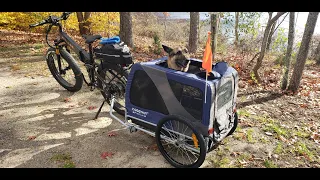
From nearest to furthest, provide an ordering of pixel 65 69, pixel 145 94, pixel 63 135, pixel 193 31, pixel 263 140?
pixel 145 94, pixel 63 135, pixel 263 140, pixel 65 69, pixel 193 31

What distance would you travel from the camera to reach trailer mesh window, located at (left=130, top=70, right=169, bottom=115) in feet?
11.1

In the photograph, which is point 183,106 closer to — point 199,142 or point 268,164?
point 199,142

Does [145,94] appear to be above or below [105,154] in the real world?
above

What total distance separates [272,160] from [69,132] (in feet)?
11.1

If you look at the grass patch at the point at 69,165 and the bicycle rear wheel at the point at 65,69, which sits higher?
the bicycle rear wheel at the point at 65,69

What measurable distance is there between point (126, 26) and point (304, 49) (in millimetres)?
6481

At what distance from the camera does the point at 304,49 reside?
20.4ft

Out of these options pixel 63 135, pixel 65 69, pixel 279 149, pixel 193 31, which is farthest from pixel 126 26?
pixel 279 149

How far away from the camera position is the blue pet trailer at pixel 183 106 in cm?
305

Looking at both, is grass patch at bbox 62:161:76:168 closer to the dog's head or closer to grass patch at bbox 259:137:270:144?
the dog's head

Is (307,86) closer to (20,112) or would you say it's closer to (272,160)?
(272,160)

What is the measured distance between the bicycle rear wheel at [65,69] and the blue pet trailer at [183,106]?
2.03 m

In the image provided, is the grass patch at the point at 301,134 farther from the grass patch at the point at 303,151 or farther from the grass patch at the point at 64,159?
the grass patch at the point at 64,159

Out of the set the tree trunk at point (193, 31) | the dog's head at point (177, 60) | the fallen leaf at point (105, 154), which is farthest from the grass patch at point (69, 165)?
the tree trunk at point (193, 31)
